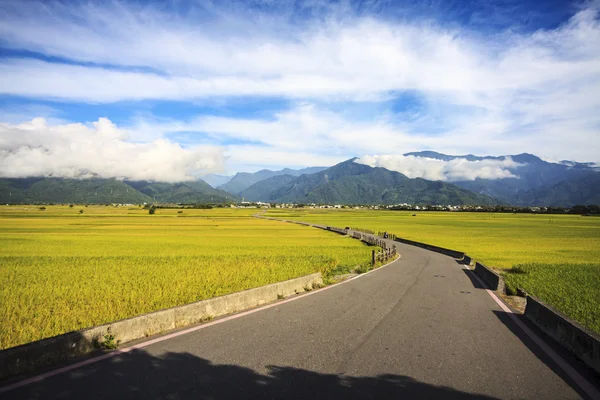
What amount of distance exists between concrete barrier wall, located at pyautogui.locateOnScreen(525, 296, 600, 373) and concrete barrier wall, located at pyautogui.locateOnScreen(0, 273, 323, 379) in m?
7.30

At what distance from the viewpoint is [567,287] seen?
1553 centimetres

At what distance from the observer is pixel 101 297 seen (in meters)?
12.4

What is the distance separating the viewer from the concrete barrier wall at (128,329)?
19.2 ft

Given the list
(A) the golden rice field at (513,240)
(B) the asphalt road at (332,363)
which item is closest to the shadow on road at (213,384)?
(B) the asphalt road at (332,363)

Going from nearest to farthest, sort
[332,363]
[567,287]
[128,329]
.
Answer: [332,363] < [128,329] < [567,287]

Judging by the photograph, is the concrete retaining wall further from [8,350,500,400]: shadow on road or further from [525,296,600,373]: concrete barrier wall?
[8,350,500,400]: shadow on road

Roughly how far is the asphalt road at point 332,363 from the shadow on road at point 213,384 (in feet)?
0.05

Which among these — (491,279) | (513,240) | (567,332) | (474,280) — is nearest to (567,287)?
(491,279)

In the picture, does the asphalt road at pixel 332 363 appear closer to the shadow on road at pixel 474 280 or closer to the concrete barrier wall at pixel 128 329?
the concrete barrier wall at pixel 128 329

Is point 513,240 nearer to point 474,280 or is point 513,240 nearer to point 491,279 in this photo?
point 474,280

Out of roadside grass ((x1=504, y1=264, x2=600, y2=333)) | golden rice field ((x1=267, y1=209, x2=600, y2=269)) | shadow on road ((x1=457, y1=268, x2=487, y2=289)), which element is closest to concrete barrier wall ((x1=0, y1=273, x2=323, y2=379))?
roadside grass ((x1=504, y1=264, x2=600, y2=333))

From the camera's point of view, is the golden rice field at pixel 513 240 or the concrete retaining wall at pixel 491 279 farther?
the golden rice field at pixel 513 240

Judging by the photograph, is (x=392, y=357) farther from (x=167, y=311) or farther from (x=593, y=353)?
(x=167, y=311)

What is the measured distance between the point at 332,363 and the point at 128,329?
419cm
